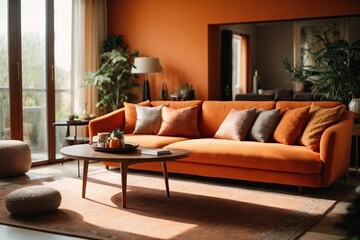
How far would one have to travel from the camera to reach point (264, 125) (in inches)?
195

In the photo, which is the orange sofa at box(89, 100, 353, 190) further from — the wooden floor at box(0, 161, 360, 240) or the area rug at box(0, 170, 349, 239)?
the wooden floor at box(0, 161, 360, 240)

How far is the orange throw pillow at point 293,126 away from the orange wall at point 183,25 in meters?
1.93

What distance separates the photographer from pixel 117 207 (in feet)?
12.8

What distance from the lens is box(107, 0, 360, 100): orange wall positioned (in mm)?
6387

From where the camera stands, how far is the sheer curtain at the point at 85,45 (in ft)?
22.3

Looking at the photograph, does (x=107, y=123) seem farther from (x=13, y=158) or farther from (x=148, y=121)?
(x=13, y=158)

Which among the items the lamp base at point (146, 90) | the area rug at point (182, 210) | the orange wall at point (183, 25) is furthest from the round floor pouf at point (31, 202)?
the orange wall at point (183, 25)

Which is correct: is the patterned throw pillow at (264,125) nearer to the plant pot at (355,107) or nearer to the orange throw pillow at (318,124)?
the orange throw pillow at (318,124)

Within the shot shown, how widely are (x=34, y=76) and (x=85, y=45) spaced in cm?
113

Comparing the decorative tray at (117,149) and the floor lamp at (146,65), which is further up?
the floor lamp at (146,65)

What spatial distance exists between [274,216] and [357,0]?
11.5ft

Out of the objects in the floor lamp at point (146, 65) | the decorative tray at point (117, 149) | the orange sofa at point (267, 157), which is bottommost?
the orange sofa at point (267, 157)

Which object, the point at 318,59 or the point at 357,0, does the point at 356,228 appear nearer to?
the point at 318,59

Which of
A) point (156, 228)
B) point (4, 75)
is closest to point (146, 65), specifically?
point (4, 75)
